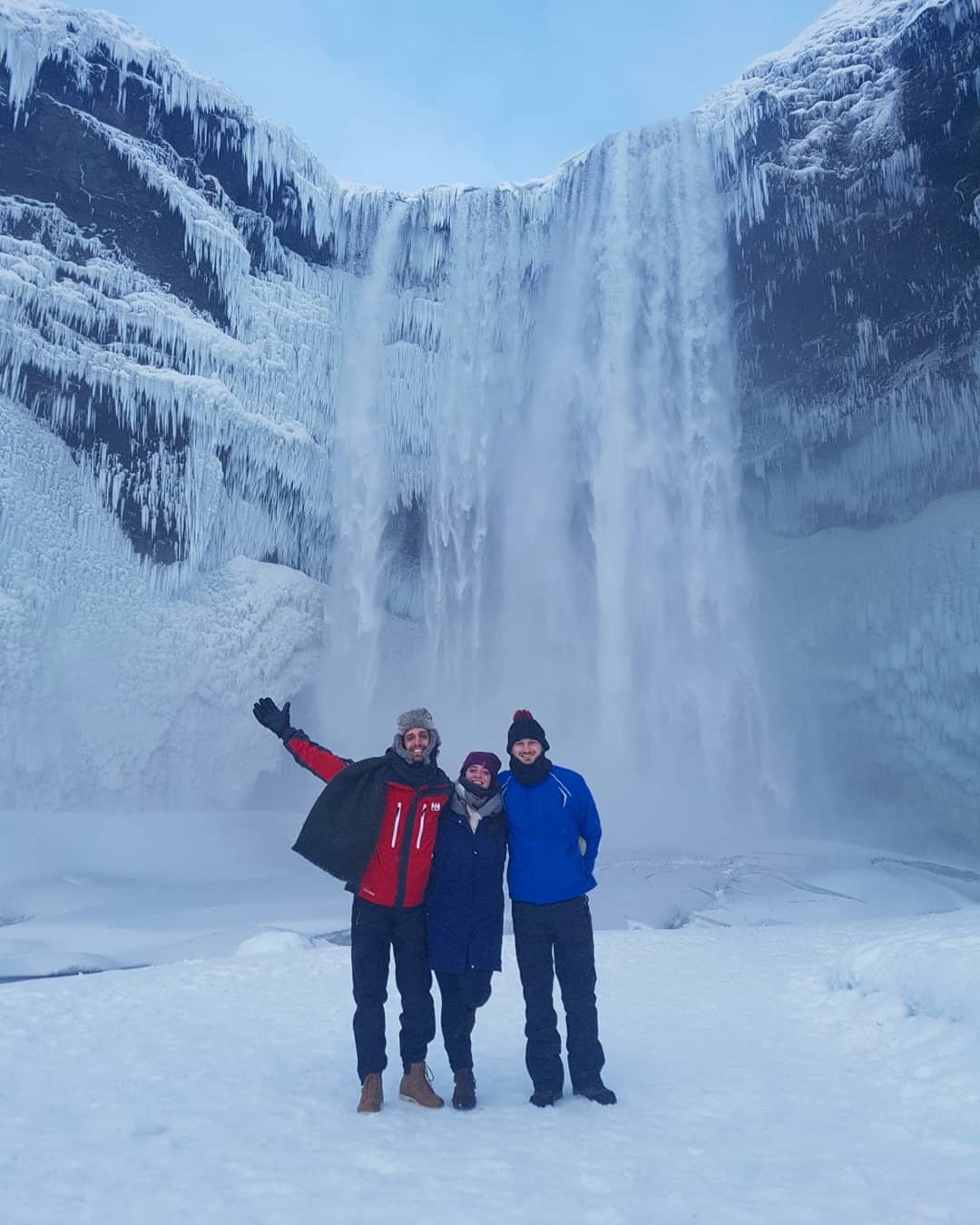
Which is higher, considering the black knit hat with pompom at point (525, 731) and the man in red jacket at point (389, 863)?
the black knit hat with pompom at point (525, 731)

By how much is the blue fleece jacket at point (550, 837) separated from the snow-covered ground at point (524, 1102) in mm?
742

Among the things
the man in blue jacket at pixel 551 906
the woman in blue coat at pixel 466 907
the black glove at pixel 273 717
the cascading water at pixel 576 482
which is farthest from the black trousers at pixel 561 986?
the cascading water at pixel 576 482

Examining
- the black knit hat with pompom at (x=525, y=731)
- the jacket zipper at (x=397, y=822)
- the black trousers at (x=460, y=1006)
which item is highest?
the black knit hat with pompom at (x=525, y=731)

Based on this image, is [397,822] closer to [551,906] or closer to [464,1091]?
[551,906]

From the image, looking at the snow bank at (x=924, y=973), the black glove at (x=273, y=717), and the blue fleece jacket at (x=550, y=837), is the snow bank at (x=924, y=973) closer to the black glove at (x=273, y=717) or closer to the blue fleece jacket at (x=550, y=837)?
the blue fleece jacket at (x=550, y=837)

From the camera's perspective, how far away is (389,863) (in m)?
3.28

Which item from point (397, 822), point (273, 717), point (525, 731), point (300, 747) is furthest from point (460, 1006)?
point (273, 717)

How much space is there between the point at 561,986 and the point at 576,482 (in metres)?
16.0

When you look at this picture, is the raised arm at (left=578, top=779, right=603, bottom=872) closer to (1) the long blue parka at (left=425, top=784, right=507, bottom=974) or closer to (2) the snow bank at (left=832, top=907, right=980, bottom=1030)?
(1) the long blue parka at (left=425, top=784, right=507, bottom=974)

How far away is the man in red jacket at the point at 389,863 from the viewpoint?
3.23 m

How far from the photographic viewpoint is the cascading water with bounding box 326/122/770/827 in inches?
704

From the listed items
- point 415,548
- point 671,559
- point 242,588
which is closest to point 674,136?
point 671,559

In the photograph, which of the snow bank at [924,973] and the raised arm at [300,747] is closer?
the raised arm at [300,747]

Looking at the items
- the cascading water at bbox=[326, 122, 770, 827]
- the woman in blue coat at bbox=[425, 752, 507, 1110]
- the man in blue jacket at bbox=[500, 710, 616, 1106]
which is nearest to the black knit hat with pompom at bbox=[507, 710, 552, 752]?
the man in blue jacket at bbox=[500, 710, 616, 1106]
